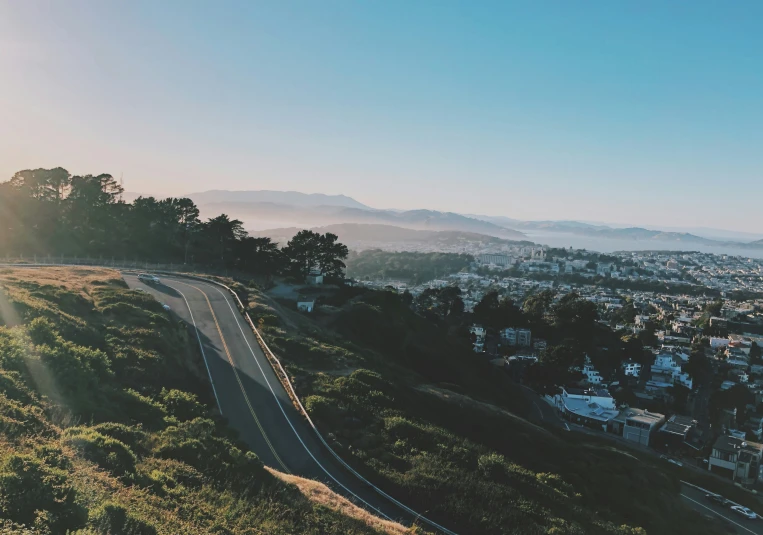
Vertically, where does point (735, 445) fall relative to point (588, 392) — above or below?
below

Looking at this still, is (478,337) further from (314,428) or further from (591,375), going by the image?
(314,428)

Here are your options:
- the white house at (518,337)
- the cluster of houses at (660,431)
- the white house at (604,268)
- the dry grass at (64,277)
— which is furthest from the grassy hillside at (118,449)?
the white house at (604,268)

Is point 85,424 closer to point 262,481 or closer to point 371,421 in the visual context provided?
point 262,481

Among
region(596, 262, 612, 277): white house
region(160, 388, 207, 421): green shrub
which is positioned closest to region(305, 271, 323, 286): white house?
region(160, 388, 207, 421): green shrub

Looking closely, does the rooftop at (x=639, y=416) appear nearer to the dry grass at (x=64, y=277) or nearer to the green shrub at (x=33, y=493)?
the dry grass at (x=64, y=277)

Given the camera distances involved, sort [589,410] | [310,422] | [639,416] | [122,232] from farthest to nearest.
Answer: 1. [122,232]
2. [589,410]
3. [639,416]
4. [310,422]

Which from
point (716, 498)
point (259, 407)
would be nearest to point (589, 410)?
point (716, 498)

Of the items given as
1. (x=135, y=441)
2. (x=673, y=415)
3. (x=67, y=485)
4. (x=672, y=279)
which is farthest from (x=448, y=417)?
(x=672, y=279)
